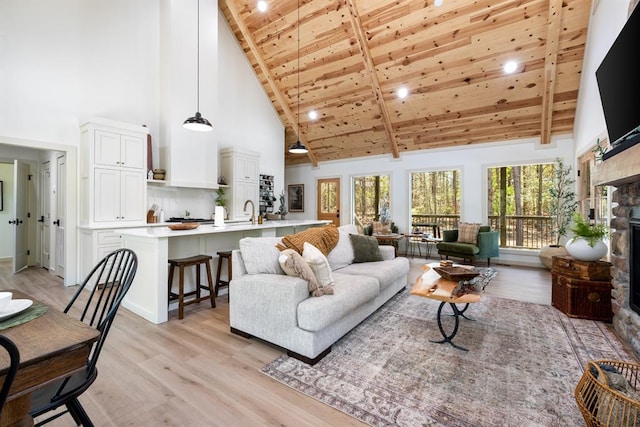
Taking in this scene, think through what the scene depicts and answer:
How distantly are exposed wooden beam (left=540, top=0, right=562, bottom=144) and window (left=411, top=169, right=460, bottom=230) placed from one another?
7.78 ft

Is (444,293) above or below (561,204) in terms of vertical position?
below

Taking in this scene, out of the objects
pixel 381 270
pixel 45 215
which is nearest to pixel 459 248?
pixel 381 270

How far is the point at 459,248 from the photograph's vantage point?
18.4ft

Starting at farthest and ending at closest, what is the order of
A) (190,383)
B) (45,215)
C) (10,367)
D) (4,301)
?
(45,215) < (190,383) < (4,301) < (10,367)

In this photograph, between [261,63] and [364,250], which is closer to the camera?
[364,250]

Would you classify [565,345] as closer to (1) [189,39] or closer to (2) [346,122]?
(2) [346,122]

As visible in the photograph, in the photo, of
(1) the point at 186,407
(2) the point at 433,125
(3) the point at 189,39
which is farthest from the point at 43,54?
(2) the point at 433,125

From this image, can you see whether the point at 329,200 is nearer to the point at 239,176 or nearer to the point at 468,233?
the point at 239,176

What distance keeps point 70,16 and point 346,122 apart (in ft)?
16.7

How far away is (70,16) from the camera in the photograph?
4.31 meters

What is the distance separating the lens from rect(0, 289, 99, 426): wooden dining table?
78 centimetres

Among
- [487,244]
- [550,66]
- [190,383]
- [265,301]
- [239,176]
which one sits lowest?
[190,383]

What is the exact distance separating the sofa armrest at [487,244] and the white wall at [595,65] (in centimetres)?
196

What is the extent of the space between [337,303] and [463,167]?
546 centimetres
